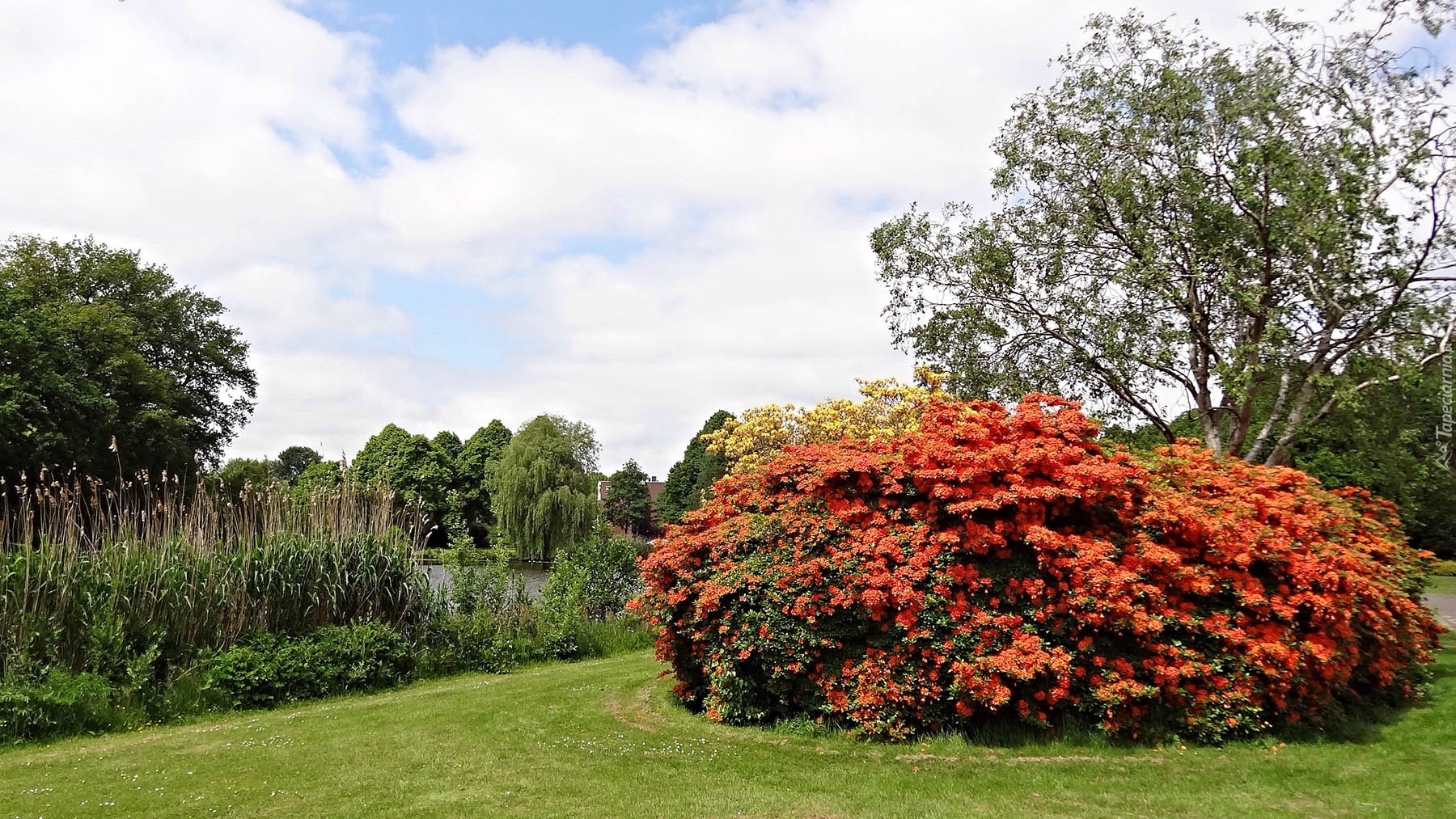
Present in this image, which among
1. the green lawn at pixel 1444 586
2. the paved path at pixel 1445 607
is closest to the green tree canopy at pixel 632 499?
the green lawn at pixel 1444 586

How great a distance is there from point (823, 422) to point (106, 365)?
23522 millimetres

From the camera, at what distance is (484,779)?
6559 mm

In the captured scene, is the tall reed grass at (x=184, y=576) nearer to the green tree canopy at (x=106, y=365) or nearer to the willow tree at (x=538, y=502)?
the green tree canopy at (x=106, y=365)

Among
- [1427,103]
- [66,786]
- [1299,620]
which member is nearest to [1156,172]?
[1427,103]

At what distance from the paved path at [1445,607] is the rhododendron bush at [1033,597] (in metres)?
9.90

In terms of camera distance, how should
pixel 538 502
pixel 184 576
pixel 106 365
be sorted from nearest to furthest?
pixel 184 576
pixel 106 365
pixel 538 502

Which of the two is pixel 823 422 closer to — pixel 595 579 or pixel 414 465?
pixel 595 579

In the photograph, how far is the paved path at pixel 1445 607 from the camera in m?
16.5

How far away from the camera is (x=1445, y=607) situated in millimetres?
20109

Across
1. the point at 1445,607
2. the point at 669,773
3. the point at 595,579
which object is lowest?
the point at 1445,607

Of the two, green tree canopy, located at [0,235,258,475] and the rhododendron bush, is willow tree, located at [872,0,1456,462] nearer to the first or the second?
the rhododendron bush

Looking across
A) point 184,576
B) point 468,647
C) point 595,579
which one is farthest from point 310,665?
point 595,579

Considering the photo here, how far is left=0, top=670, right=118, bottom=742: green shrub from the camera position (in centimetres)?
854

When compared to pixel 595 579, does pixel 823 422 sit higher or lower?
higher
